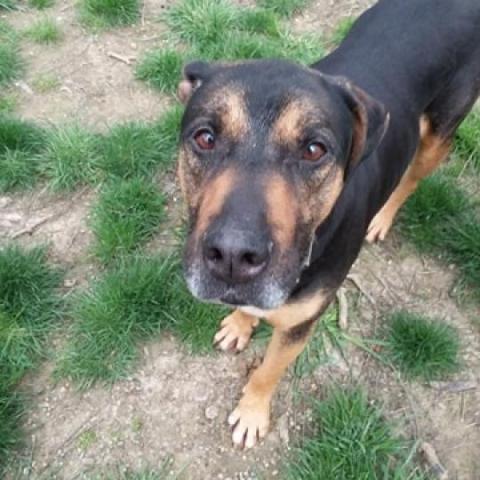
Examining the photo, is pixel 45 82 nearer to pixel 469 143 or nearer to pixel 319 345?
pixel 319 345

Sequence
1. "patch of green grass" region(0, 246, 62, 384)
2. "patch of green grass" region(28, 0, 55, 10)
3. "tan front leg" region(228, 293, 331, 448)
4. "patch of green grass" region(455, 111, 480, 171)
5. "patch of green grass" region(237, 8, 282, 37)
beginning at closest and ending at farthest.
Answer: "tan front leg" region(228, 293, 331, 448), "patch of green grass" region(0, 246, 62, 384), "patch of green grass" region(455, 111, 480, 171), "patch of green grass" region(237, 8, 282, 37), "patch of green grass" region(28, 0, 55, 10)

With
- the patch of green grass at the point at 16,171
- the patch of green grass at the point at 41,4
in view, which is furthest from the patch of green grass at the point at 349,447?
the patch of green grass at the point at 41,4

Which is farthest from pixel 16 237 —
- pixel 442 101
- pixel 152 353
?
pixel 442 101

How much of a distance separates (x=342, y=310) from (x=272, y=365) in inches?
40.5

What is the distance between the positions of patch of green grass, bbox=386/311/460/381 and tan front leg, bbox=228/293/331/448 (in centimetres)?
90

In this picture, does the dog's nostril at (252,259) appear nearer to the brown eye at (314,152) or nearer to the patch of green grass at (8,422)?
the brown eye at (314,152)

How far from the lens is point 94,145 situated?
213 inches

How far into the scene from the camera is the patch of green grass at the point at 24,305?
439cm

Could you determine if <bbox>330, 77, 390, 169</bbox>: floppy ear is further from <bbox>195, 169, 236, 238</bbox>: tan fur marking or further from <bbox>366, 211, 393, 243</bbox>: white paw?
<bbox>366, 211, 393, 243</bbox>: white paw

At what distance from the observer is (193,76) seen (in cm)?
347

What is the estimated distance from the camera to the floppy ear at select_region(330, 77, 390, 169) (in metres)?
3.28

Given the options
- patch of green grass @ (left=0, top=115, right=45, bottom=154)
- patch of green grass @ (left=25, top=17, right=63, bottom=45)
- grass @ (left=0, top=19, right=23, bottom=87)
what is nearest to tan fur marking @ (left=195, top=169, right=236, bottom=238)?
patch of green grass @ (left=0, top=115, right=45, bottom=154)

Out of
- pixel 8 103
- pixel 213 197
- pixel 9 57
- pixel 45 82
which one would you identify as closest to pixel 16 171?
pixel 8 103

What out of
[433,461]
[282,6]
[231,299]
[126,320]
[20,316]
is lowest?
[20,316]
